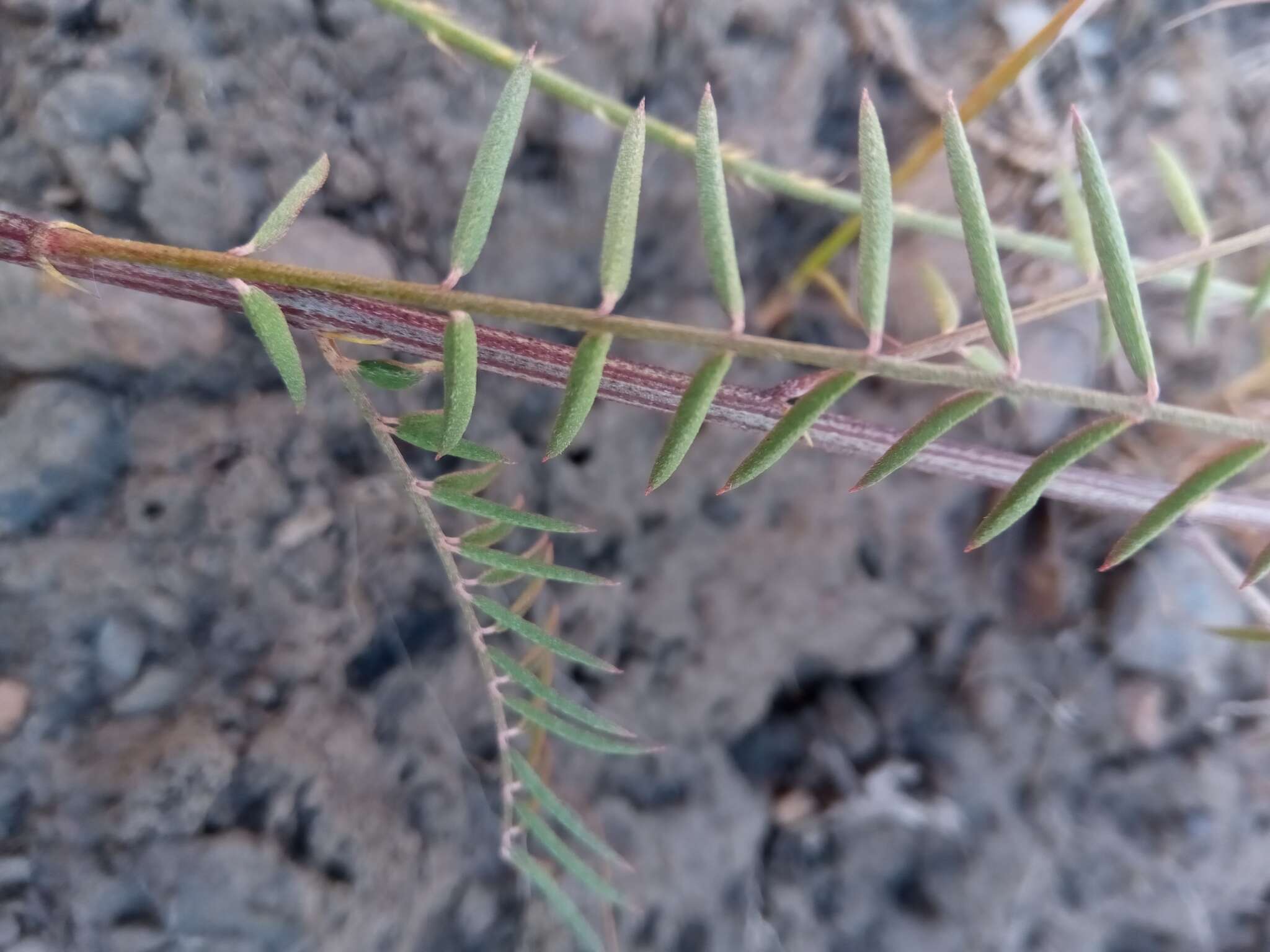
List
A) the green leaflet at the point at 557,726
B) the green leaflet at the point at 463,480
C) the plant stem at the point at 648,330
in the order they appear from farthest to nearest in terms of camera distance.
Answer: the green leaflet at the point at 557,726
the green leaflet at the point at 463,480
the plant stem at the point at 648,330

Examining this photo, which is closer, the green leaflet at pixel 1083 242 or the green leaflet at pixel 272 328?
the green leaflet at pixel 272 328

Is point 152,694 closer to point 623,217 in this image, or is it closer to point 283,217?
point 283,217

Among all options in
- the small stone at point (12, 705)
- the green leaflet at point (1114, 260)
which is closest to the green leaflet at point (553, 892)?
the small stone at point (12, 705)

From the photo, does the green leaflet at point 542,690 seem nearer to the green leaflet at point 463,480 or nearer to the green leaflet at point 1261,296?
the green leaflet at point 463,480

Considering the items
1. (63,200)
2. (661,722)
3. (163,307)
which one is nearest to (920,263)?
(661,722)

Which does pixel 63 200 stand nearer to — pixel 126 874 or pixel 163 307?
pixel 163 307

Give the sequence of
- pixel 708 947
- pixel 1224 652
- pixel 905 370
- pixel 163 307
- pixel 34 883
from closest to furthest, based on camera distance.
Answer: pixel 905 370, pixel 34 883, pixel 163 307, pixel 708 947, pixel 1224 652

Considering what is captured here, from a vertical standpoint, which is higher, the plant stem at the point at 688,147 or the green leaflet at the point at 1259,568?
the plant stem at the point at 688,147
